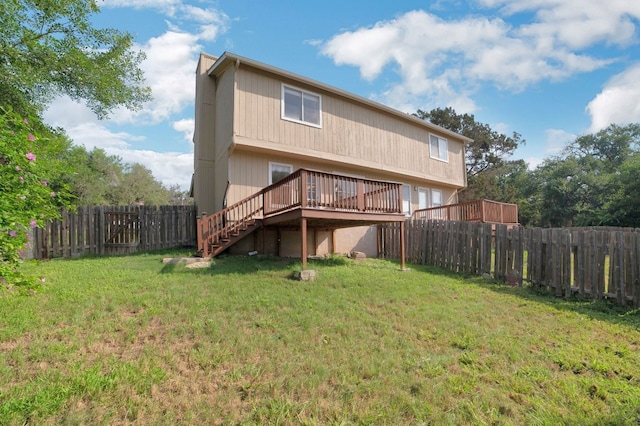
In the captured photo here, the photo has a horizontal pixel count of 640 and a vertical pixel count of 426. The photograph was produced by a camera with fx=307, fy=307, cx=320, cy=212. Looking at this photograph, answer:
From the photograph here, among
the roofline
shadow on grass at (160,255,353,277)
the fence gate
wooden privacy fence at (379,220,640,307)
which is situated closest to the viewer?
wooden privacy fence at (379,220,640,307)

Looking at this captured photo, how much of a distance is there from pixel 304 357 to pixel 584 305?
18.6ft

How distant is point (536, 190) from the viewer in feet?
104

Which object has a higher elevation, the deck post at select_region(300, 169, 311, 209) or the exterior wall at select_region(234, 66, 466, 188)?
the exterior wall at select_region(234, 66, 466, 188)

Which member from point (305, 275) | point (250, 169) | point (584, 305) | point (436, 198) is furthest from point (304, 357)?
point (436, 198)

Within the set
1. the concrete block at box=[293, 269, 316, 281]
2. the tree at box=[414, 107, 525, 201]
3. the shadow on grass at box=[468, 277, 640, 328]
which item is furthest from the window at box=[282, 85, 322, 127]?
the tree at box=[414, 107, 525, 201]

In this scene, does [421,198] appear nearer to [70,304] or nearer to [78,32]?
[70,304]

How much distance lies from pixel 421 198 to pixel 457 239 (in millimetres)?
7027

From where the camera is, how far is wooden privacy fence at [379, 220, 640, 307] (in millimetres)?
5840

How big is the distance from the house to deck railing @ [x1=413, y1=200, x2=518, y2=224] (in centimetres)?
284

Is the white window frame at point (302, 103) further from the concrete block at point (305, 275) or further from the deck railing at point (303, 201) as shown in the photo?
the concrete block at point (305, 275)

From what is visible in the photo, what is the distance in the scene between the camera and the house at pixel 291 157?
8375 mm

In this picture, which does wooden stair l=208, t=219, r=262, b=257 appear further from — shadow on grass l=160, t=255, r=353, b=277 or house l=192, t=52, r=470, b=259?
shadow on grass l=160, t=255, r=353, b=277

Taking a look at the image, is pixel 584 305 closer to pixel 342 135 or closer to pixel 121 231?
pixel 342 135

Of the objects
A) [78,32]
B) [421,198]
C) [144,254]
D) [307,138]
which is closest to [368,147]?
[307,138]
